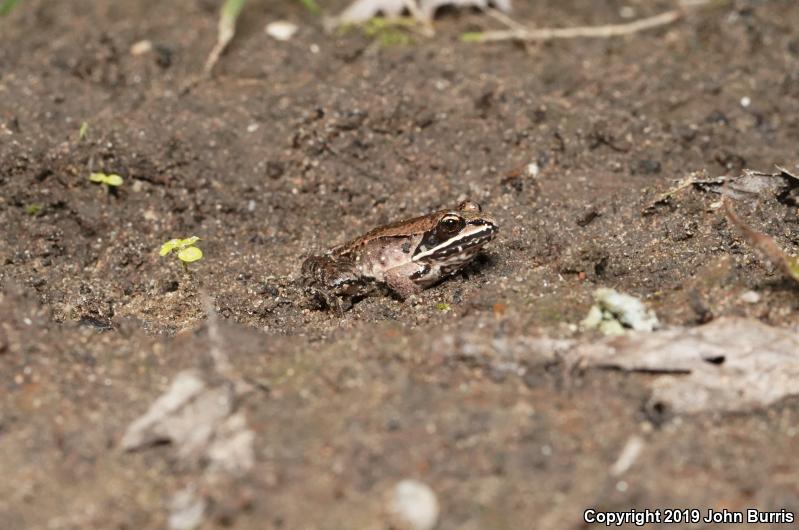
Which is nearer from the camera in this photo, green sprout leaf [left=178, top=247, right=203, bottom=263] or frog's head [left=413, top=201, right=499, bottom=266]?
green sprout leaf [left=178, top=247, right=203, bottom=263]

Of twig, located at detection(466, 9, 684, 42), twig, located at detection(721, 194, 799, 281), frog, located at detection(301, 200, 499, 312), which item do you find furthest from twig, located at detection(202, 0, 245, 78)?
→ twig, located at detection(721, 194, 799, 281)

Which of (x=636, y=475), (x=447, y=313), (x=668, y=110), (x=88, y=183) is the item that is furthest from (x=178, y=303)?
(x=668, y=110)

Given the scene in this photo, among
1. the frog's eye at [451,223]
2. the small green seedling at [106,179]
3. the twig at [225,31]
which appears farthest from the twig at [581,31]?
the small green seedling at [106,179]

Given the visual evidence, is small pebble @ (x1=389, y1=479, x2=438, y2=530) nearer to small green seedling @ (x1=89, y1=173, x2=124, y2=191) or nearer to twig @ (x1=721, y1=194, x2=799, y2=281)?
twig @ (x1=721, y1=194, x2=799, y2=281)

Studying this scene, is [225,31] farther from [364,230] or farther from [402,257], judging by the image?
[402,257]

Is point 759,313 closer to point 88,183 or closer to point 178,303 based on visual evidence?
point 178,303
